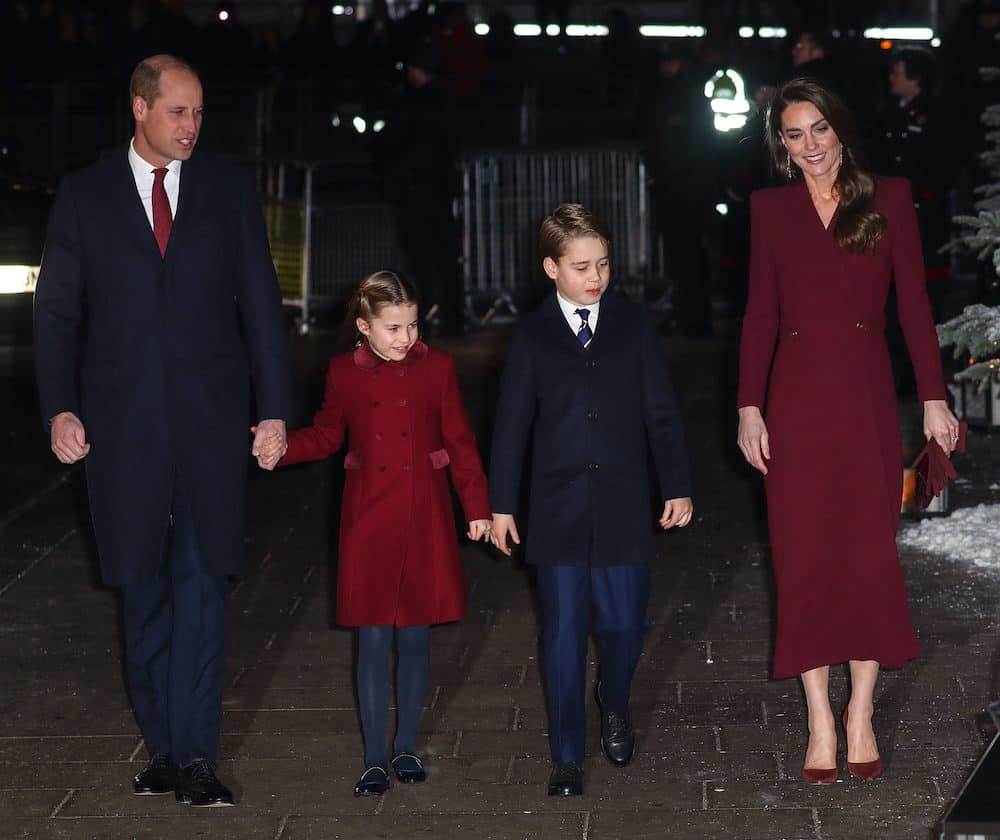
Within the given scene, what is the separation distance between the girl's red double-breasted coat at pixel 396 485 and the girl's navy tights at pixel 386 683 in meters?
0.06

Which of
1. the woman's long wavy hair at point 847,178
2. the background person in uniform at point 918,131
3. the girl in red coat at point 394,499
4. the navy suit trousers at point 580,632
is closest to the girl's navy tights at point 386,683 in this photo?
the girl in red coat at point 394,499

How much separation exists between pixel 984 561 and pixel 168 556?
4000 millimetres

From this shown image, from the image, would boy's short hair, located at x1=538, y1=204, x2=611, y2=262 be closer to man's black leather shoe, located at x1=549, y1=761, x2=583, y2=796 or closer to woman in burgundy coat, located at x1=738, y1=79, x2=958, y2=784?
woman in burgundy coat, located at x1=738, y1=79, x2=958, y2=784

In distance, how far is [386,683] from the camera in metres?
5.54

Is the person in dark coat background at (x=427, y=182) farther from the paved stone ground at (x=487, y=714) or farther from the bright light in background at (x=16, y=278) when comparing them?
the paved stone ground at (x=487, y=714)

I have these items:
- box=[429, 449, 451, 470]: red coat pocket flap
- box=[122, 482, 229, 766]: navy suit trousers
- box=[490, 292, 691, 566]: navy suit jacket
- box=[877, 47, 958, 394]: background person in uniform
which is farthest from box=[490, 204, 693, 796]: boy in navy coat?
box=[877, 47, 958, 394]: background person in uniform

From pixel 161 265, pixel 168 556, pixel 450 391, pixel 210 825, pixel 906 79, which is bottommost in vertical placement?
pixel 210 825

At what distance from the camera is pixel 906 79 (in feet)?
36.8

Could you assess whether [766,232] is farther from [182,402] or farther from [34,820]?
[34,820]

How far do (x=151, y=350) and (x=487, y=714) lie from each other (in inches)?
68.7

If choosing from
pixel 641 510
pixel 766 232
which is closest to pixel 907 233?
pixel 766 232

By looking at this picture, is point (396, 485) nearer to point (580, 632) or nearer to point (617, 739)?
point (580, 632)

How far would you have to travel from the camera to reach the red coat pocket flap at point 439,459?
563cm

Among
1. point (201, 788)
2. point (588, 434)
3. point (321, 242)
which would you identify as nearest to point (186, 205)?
Answer: point (588, 434)
